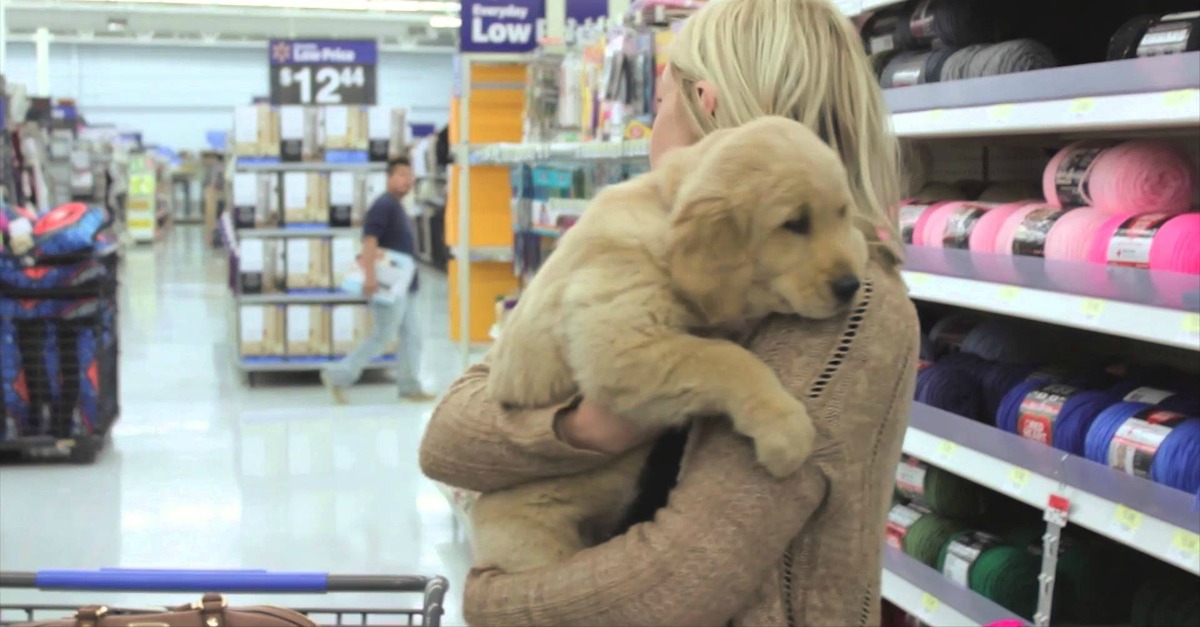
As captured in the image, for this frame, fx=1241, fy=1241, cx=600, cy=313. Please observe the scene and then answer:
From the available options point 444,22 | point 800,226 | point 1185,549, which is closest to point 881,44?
point 1185,549

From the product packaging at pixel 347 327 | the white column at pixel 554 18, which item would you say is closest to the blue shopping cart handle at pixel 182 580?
the white column at pixel 554 18

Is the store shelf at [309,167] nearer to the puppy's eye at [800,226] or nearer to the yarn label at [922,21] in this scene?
the yarn label at [922,21]

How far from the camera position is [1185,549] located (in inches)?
71.7

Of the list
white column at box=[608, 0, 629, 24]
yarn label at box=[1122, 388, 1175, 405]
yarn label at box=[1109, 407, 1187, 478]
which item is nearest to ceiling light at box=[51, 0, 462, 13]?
white column at box=[608, 0, 629, 24]

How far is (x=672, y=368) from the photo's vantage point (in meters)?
1.20

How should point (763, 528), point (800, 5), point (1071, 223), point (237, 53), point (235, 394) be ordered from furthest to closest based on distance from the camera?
point (237, 53)
point (235, 394)
point (1071, 223)
point (800, 5)
point (763, 528)

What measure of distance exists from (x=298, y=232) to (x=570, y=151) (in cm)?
435

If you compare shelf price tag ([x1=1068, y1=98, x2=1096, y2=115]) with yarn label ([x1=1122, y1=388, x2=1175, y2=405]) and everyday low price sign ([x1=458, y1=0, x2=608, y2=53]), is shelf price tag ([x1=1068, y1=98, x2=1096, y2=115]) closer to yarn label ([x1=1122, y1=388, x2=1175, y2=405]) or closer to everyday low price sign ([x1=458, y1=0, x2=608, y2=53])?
yarn label ([x1=1122, y1=388, x2=1175, y2=405])

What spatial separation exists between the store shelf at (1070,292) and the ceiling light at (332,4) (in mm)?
17578

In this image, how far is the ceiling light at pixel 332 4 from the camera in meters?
19.4

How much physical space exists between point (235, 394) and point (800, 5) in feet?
23.2

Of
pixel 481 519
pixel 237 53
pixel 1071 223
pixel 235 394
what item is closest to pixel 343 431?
pixel 235 394

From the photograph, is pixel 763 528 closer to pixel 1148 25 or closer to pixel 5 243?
pixel 1148 25

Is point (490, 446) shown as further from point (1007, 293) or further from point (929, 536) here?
point (929, 536)
